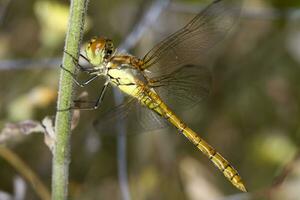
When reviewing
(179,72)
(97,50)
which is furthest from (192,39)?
(97,50)

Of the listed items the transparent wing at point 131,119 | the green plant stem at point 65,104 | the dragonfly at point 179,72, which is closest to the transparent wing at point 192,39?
the dragonfly at point 179,72

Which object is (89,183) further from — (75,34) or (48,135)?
(75,34)

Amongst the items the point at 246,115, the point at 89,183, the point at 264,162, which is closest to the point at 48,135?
the point at 89,183

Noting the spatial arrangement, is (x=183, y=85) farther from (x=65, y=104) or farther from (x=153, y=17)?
(x=65, y=104)

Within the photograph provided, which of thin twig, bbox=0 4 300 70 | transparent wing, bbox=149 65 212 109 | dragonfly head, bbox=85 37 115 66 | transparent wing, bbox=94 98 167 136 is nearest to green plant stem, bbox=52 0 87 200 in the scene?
dragonfly head, bbox=85 37 115 66

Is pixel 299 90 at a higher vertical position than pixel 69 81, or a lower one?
higher

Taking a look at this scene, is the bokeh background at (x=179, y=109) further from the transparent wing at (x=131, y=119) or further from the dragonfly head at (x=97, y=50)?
the dragonfly head at (x=97, y=50)
